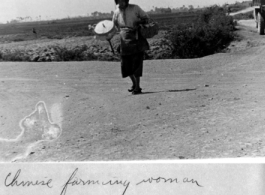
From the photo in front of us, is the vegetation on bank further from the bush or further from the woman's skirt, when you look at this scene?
the woman's skirt

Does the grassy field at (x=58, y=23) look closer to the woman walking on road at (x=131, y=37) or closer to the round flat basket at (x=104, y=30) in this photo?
the round flat basket at (x=104, y=30)

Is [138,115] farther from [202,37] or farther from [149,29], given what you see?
[202,37]

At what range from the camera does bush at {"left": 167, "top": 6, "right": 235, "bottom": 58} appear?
38.5 ft

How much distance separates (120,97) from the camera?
704cm

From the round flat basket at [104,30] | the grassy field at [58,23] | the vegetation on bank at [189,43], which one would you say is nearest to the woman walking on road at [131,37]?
the round flat basket at [104,30]

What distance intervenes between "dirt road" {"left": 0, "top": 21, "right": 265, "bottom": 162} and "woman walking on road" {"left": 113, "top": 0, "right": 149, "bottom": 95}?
1.47ft

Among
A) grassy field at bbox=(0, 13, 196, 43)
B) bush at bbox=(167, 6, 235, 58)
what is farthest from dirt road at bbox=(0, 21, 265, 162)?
bush at bbox=(167, 6, 235, 58)

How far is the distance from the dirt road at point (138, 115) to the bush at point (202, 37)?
2609mm

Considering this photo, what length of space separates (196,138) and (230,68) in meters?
4.43

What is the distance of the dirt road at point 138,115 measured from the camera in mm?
4574

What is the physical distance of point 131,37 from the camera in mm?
6859
